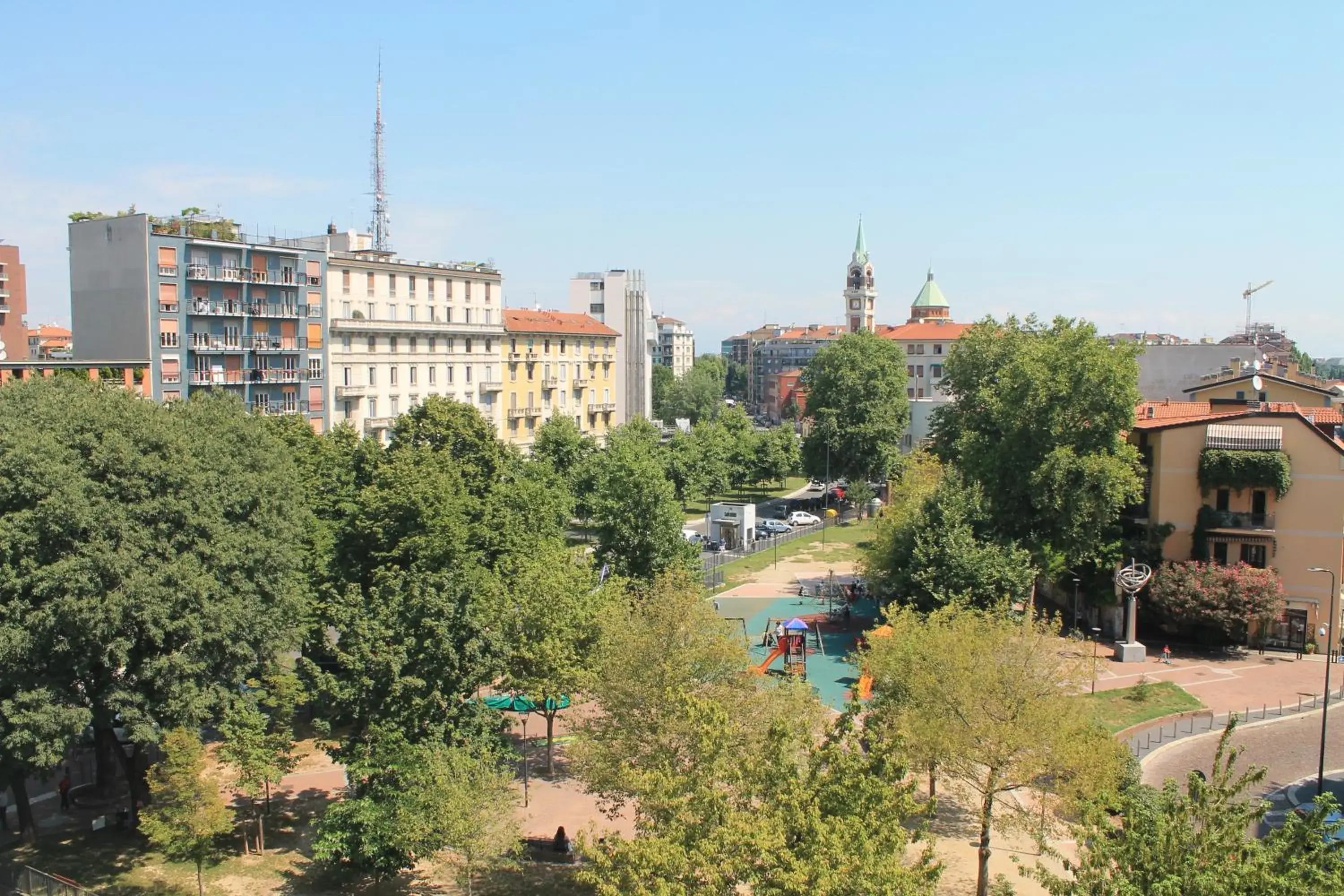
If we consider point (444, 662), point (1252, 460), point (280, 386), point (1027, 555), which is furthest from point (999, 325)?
point (444, 662)

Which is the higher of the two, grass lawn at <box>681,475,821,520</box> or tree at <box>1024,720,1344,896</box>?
tree at <box>1024,720,1344,896</box>

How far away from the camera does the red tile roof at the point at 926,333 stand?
121m

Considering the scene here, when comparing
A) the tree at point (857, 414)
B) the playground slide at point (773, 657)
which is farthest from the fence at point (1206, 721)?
the tree at point (857, 414)

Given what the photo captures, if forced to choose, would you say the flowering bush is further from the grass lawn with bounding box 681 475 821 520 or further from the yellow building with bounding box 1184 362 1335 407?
the grass lawn with bounding box 681 475 821 520

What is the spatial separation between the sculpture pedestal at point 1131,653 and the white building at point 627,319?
208 ft

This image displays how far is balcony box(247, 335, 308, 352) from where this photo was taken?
65.4m

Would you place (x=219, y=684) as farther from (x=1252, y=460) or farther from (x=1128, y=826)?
(x=1252, y=460)

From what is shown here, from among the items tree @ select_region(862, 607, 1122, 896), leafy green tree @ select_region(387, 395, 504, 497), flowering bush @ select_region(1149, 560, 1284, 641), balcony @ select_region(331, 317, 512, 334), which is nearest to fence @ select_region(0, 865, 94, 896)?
tree @ select_region(862, 607, 1122, 896)

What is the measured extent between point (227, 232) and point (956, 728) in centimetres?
5598

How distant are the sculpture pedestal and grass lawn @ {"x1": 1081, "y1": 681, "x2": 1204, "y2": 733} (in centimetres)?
312

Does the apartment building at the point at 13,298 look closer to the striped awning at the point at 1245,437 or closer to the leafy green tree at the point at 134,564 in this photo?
the leafy green tree at the point at 134,564

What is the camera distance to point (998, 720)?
82.9 feet

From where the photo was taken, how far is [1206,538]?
156 ft

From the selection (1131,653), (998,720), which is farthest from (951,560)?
(998,720)
